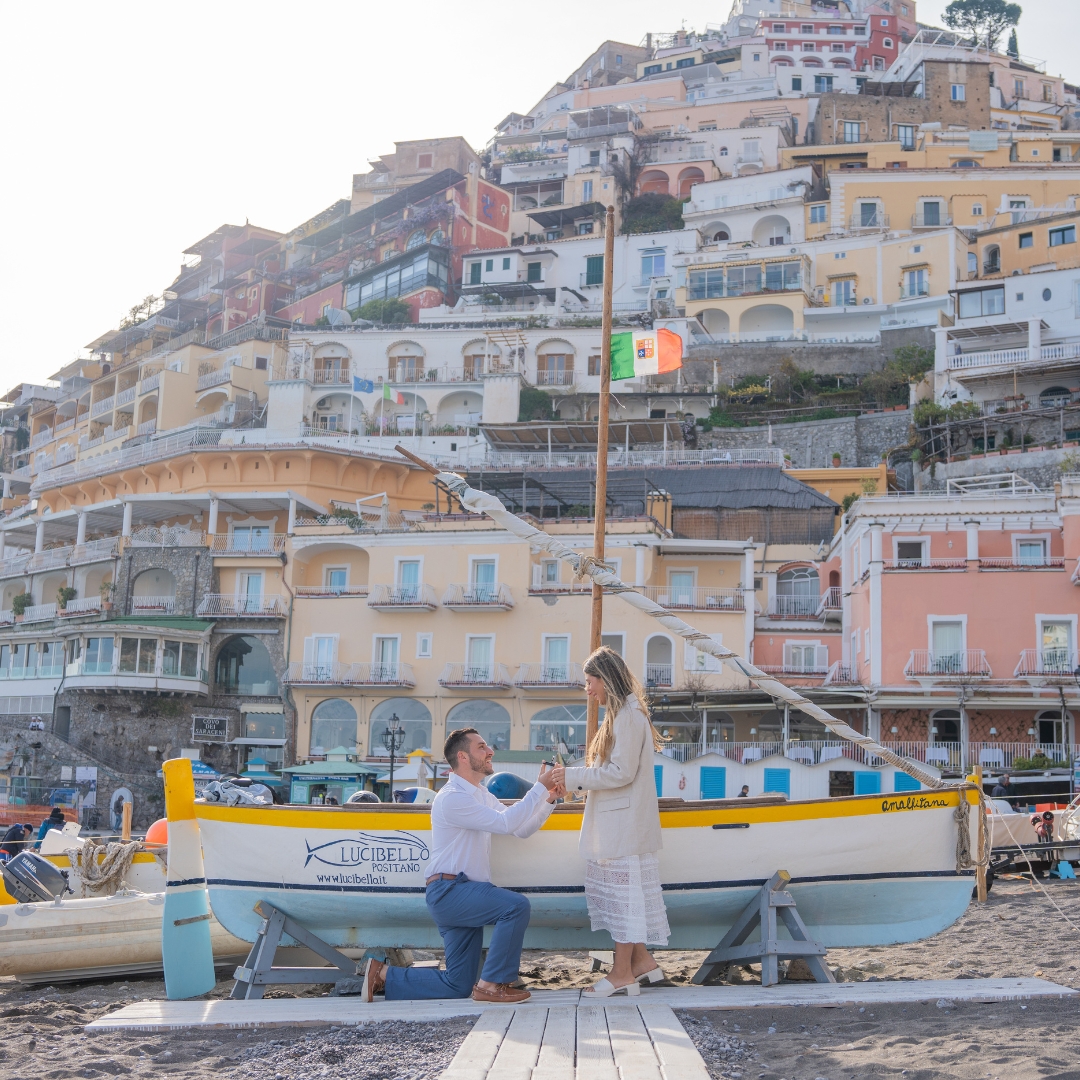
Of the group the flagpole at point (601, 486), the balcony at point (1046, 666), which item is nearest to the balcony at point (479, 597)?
the balcony at point (1046, 666)

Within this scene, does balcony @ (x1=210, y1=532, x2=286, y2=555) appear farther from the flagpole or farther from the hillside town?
the flagpole

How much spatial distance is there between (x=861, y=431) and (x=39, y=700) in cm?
3129

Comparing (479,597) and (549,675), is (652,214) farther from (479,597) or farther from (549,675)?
(549,675)

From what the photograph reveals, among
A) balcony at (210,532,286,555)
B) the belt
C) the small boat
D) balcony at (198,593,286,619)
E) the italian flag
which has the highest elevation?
balcony at (210,532,286,555)

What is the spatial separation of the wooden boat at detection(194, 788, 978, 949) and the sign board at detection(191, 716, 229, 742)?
98.0ft

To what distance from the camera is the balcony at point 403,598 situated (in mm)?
35719

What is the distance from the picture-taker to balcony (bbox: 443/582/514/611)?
3494 cm

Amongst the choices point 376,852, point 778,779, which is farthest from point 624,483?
point 376,852

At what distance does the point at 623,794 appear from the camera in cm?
790

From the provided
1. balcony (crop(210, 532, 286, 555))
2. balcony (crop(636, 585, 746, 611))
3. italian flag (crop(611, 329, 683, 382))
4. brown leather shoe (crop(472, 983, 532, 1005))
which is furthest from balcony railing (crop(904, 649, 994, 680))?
brown leather shoe (crop(472, 983, 532, 1005))

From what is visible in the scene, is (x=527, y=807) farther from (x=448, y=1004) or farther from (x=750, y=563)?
(x=750, y=563)

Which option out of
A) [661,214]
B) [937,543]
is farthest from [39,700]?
[661,214]

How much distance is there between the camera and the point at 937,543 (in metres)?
31.2

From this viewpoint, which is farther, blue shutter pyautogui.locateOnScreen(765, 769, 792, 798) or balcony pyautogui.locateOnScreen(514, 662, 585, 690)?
balcony pyautogui.locateOnScreen(514, 662, 585, 690)
